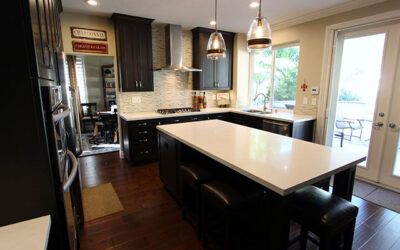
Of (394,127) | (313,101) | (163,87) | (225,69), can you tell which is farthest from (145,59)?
(394,127)

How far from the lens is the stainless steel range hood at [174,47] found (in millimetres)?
4137

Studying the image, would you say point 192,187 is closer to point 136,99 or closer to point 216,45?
point 216,45

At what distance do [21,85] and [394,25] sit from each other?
4000mm

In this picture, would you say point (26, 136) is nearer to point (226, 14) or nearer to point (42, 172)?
point (42, 172)

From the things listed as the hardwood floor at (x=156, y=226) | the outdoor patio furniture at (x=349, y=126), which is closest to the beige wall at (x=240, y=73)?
the outdoor patio furniture at (x=349, y=126)

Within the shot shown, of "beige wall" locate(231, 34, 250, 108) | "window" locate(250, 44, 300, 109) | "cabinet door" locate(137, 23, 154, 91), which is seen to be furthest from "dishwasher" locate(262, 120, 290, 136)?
"cabinet door" locate(137, 23, 154, 91)

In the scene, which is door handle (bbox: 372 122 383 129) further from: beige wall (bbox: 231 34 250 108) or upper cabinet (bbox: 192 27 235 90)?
upper cabinet (bbox: 192 27 235 90)

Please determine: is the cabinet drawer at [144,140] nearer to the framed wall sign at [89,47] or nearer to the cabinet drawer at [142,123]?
the cabinet drawer at [142,123]

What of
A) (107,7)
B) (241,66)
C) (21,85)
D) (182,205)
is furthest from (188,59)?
(21,85)

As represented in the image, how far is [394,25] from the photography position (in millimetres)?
2773

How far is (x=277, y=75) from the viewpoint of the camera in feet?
14.8

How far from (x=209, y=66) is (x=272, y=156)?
3475mm

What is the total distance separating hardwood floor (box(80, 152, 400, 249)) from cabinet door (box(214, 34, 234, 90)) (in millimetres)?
2875

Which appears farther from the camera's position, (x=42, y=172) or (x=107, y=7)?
(x=107, y=7)
